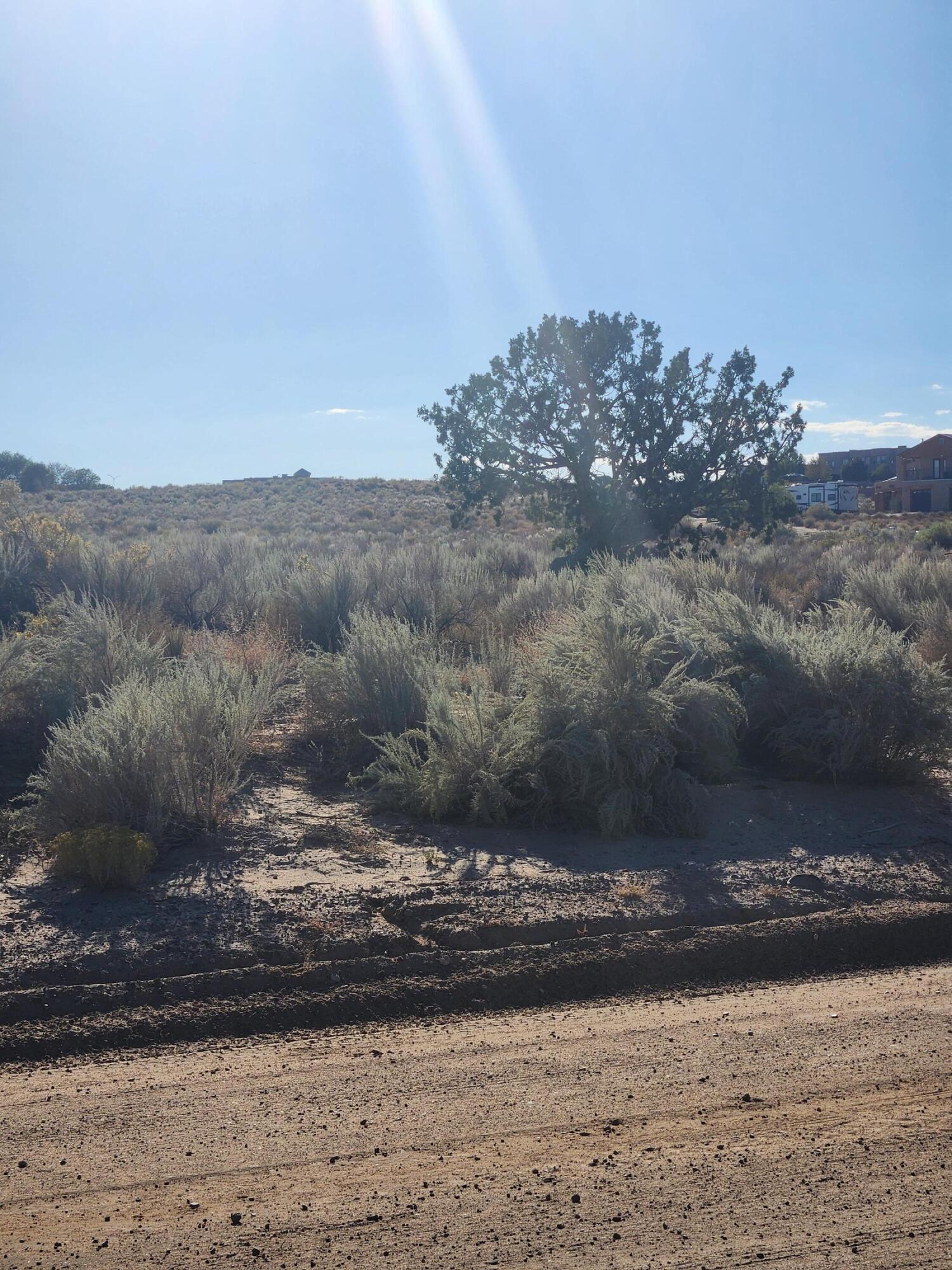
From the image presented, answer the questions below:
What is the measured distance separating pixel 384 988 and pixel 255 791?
3258mm

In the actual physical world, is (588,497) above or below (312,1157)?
above

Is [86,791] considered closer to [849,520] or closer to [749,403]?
[749,403]

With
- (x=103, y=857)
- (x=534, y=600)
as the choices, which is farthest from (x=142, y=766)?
(x=534, y=600)

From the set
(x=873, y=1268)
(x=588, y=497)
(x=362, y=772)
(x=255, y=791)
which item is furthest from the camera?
(x=588, y=497)

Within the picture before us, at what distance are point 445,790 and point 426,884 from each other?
4.40 feet

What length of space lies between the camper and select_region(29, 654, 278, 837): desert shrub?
57.4 metres

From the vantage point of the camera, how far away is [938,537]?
32.7 m

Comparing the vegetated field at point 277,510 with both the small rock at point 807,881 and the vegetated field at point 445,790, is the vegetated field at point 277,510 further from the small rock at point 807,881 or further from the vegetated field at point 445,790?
the small rock at point 807,881

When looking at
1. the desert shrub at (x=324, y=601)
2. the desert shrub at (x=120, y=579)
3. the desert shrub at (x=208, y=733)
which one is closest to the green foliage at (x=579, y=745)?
the desert shrub at (x=208, y=733)

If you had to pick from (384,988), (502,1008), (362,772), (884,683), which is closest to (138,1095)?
(384,988)

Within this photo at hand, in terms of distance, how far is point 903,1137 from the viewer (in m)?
3.89

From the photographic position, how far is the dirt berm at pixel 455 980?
15.9 feet

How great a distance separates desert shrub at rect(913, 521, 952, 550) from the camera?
31391 millimetres

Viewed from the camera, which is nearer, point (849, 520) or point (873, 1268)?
point (873, 1268)
